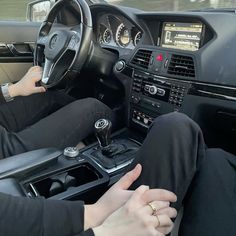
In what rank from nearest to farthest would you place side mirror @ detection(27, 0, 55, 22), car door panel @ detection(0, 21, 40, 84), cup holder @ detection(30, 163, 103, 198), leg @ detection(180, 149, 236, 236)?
leg @ detection(180, 149, 236, 236)
cup holder @ detection(30, 163, 103, 198)
car door panel @ detection(0, 21, 40, 84)
side mirror @ detection(27, 0, 55, 22)

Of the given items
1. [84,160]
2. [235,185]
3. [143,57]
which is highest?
[143,57]

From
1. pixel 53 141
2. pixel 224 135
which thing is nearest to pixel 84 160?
pixel 53 141

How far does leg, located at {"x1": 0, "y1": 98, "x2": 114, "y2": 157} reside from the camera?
56.9 inches

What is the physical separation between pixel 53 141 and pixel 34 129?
0.08 m

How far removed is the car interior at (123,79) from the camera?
1308 millimetres

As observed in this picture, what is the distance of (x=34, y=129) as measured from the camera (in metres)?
1.54

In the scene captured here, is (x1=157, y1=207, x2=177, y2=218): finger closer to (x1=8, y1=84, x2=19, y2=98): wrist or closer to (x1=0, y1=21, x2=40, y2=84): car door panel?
(x1=8, y1=84, x2=19, y2=98): wrist

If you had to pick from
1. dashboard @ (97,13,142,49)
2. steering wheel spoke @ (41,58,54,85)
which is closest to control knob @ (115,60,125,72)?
dashboard @ (97,13,142,49)

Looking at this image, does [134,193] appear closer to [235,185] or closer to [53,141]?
[235,185]

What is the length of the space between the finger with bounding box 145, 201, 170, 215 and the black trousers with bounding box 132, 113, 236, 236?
2.3 inches

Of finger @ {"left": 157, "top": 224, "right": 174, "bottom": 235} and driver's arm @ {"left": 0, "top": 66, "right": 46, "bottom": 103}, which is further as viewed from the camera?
driver's arm @ {"left": 0, "top": 66, "right": 46, "bottom": 103}

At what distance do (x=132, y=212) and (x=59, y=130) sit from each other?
73 cm

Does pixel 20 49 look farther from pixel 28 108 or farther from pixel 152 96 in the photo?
pixel 152 96

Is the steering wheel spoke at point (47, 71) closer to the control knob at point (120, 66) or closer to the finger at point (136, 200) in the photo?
the control knob at point (120, 66)
